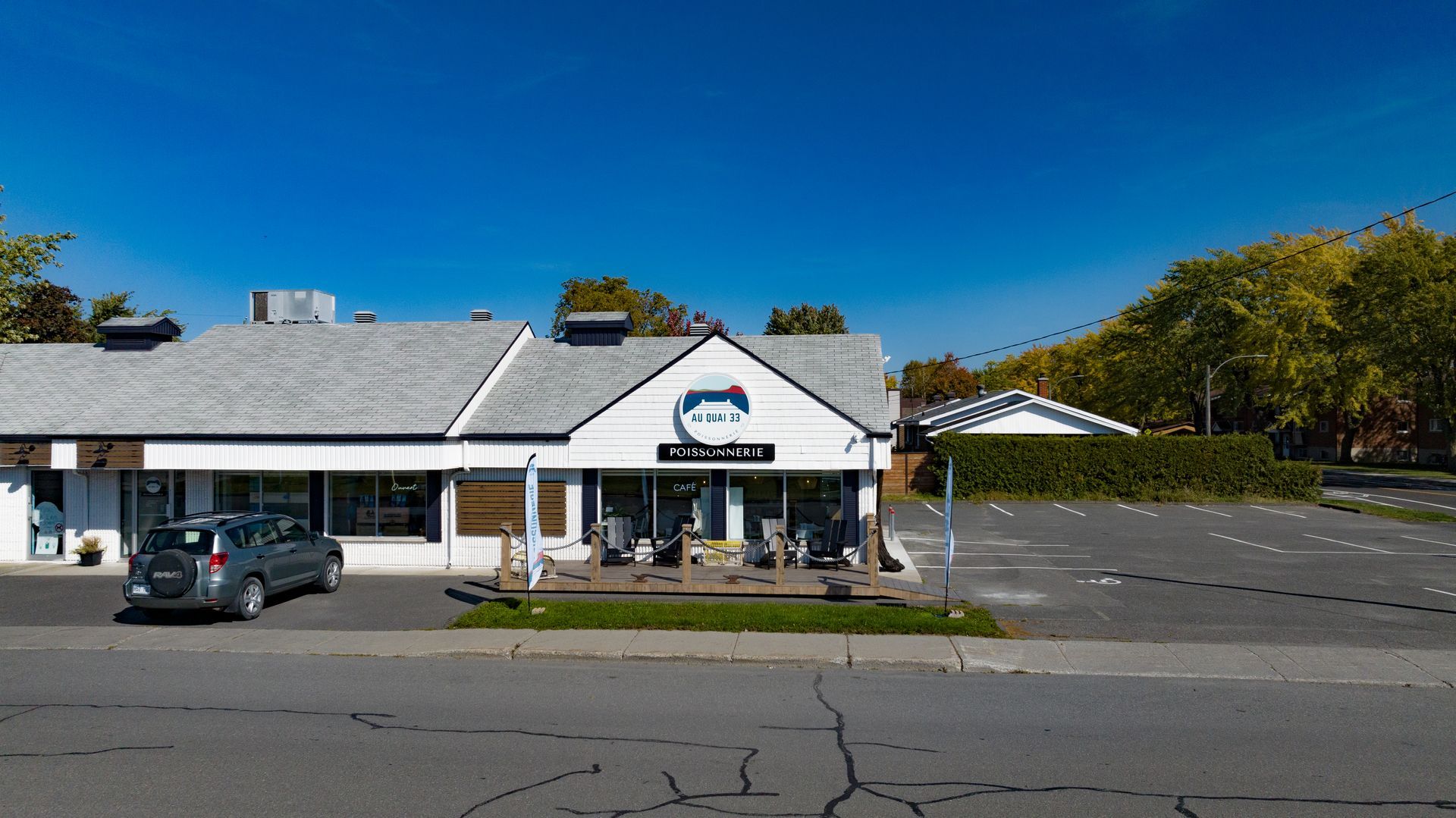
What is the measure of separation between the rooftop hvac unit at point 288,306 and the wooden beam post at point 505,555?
15235 mm

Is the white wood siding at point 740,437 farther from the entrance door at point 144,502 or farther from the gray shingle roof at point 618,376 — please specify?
the entrance door at point 144,502

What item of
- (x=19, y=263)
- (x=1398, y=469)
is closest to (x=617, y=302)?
(x=19, y=263)

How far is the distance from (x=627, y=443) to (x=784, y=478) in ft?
12.0

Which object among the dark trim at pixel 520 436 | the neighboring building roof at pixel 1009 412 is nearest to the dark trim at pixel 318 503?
the dark trim at pixel 520 436

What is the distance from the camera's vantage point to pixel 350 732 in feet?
26.8

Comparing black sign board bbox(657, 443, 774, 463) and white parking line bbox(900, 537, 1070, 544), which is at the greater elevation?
black sign board bbox(657, 443, 774, 463)

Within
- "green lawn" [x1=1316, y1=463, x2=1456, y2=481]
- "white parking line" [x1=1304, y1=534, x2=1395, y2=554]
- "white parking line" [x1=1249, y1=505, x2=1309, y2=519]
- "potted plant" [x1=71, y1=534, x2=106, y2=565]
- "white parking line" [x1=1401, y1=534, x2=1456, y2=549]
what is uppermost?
"potted plant" [x1=71, y1=534, x2=106, y2=565]

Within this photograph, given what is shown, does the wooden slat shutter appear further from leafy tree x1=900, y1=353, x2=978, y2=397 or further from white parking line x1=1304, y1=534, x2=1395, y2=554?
leafy tree x1=900, y1=353, x2=978, y2=397

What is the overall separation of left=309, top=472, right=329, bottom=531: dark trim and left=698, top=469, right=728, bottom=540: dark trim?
29.3 feet

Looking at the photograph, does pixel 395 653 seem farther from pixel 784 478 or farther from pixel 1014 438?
pixel 1014 438

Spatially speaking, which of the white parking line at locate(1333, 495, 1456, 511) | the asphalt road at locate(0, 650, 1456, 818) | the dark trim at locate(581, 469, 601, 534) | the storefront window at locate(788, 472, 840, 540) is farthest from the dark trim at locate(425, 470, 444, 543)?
the white parking line at locate(1333, 495, 1456, 511)

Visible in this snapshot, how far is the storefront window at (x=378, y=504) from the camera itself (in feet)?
61.8

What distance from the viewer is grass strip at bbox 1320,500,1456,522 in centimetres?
2756

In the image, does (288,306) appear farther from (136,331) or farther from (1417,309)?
(1417,309)
